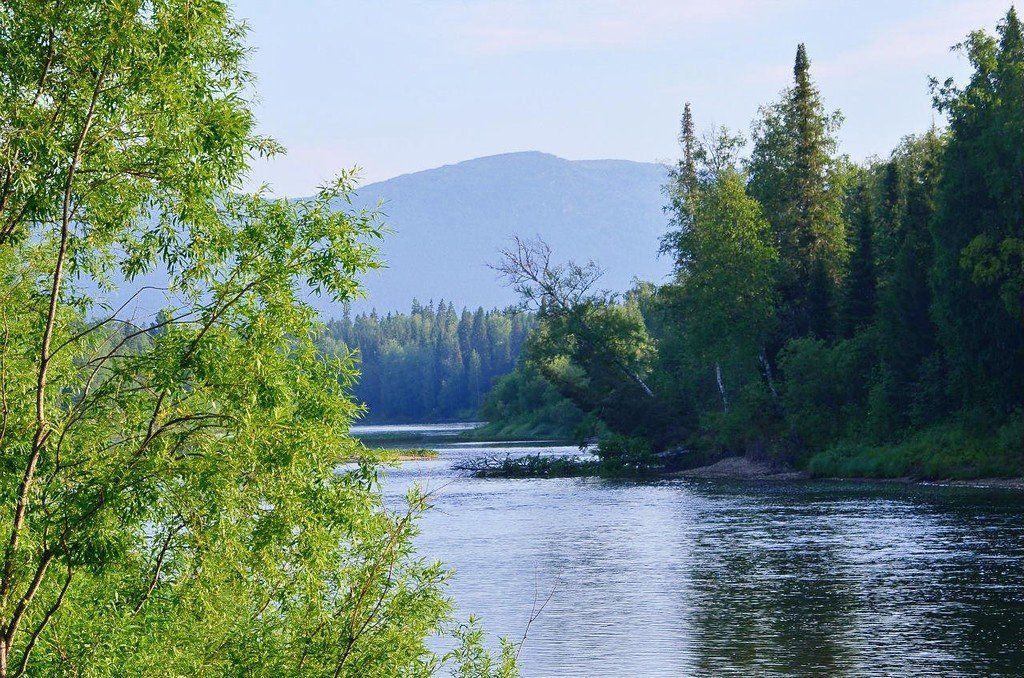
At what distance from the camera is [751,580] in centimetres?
3175

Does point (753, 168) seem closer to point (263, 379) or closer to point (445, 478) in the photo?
point (445, 478)

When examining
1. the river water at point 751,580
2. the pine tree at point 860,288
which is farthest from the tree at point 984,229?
the pine tree at point 860,288

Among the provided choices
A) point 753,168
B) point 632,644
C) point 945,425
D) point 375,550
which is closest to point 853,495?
point 945,425

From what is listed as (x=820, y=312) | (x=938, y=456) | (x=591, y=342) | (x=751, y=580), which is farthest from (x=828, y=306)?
(x=751, y=580)

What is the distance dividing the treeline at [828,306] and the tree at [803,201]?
0.13 meters

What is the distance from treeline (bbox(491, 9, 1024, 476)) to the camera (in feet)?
173

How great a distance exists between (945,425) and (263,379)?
164 ft

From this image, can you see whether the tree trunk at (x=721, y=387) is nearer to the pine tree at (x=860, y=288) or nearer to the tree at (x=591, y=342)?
the tree at (x=591, y=342)

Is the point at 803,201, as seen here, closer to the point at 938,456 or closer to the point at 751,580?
the point at 938,456

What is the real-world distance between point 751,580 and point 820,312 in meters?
40.7

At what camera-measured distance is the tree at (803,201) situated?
7044 cm

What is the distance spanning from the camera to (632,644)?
24781mm

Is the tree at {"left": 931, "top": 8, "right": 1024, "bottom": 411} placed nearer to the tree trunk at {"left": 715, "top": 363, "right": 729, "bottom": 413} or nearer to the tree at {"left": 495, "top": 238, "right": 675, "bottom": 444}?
the tree trunk at {"left": 715, "top": 363, "right": 729, "bottom": 413}

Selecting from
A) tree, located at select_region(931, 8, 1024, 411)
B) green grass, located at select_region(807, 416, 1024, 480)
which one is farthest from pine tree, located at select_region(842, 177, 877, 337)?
tree, located at select_region(931, 8, 1024, 411)
